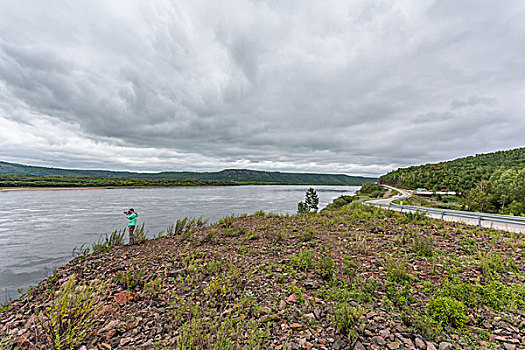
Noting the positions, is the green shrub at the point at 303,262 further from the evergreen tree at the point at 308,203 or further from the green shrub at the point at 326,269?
the evergreen tree at the point at 308,203

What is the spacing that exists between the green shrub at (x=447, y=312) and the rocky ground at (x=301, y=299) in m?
0.02

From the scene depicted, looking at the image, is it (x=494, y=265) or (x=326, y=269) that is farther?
(x=326, y=269)

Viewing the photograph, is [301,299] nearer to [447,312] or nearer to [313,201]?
[447,312]

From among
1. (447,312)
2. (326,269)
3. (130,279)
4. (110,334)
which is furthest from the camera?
(130,279)


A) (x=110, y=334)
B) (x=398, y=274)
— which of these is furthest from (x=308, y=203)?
(x=110, y=334)

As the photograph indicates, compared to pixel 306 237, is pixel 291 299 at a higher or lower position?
lower

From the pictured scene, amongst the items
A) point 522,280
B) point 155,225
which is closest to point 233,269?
point 522,280

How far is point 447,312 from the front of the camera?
4.39 metres

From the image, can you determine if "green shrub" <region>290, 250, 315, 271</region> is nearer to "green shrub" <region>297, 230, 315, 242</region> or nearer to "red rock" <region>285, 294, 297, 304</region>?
"red rock" <region>285, 294, 297, 304</region>

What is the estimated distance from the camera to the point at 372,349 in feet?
12.6

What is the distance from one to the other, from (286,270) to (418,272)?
3863 millimetres

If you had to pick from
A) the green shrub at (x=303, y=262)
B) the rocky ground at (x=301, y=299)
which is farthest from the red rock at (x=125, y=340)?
the green shrub at (x=303, y=262)

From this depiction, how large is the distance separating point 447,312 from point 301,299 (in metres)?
2.90

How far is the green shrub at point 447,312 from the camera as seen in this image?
427 cm
